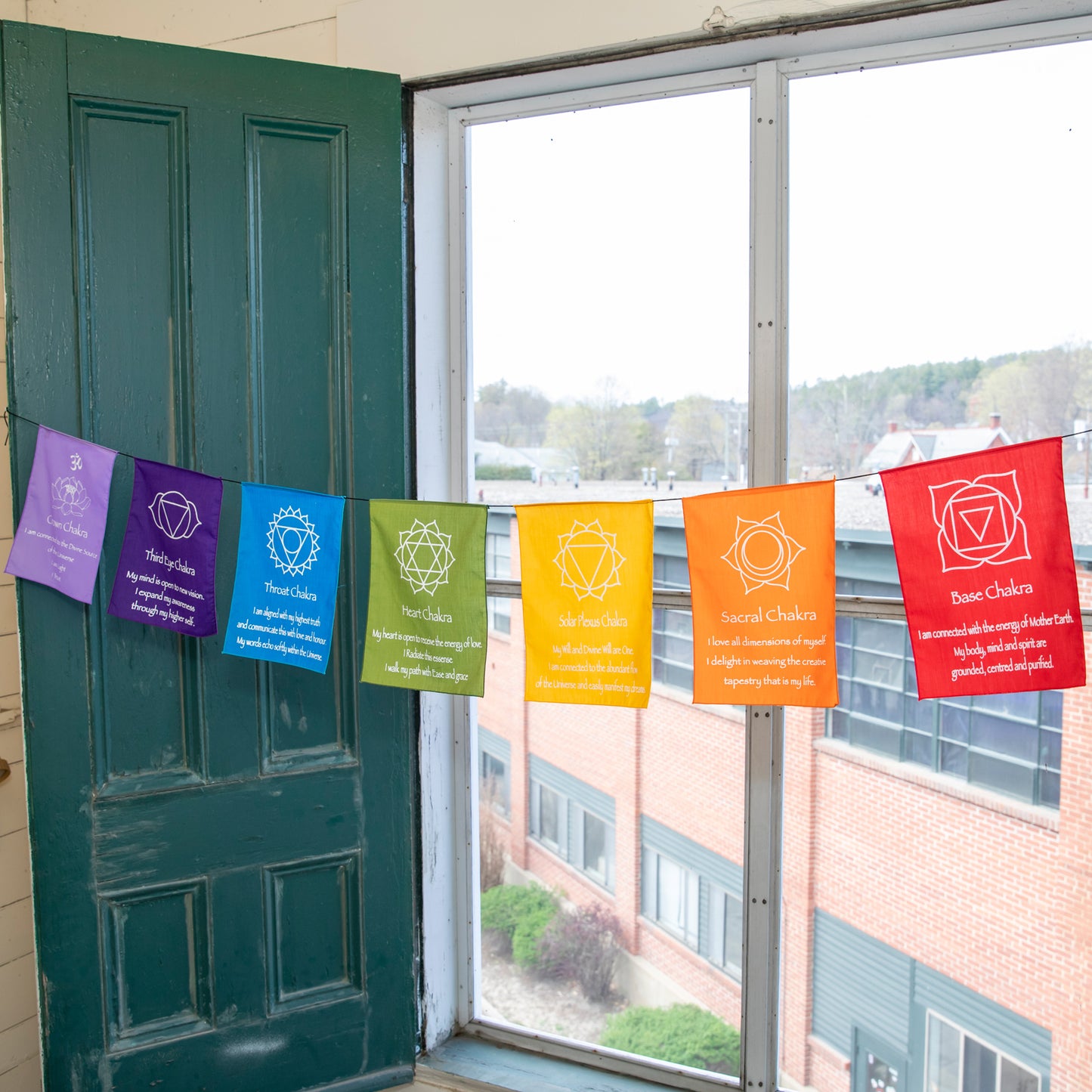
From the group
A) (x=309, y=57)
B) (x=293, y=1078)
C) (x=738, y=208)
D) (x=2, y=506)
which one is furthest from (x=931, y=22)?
(x=293, y=1078)

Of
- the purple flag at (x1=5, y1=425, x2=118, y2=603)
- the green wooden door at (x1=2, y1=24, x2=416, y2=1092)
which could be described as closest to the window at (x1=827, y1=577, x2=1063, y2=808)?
the green wooden door at (x1=2, y1=24, x2=416, y2=1092)

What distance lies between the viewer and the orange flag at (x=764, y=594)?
60.6 inches

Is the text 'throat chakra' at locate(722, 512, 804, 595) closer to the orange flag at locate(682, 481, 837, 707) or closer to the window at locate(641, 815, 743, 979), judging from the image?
the orange flag at locate(682, 481, 837, 707)

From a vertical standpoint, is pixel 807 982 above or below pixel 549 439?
below

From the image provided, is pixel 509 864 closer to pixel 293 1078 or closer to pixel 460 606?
pixel 293 1078

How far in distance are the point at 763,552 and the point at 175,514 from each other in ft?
3.67

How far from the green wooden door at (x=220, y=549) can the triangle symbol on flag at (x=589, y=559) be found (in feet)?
1.55

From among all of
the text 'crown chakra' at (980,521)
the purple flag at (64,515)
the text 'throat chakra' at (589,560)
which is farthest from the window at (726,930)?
the purple flag at (64,515)

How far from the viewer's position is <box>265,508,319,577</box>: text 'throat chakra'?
1.75 m

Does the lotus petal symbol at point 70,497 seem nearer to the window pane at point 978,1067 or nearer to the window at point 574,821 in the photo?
the window at point 574,821

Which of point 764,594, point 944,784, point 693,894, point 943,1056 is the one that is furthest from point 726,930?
point 764,594

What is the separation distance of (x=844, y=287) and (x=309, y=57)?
1.28 metres

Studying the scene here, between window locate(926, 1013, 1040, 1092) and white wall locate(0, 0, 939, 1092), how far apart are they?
197 cm

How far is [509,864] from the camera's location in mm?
2215
